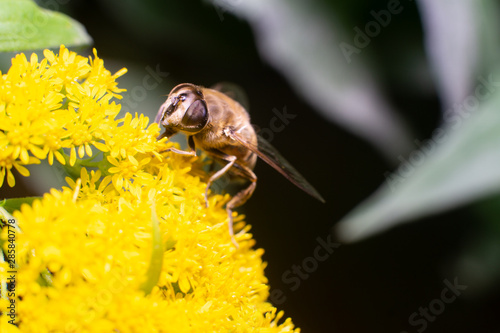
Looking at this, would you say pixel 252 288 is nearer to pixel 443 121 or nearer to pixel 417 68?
pixel 443 121

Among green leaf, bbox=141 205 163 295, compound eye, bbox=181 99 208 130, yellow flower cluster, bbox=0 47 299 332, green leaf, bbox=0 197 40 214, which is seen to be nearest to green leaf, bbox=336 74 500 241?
yellow flower cluster, bbox=0 47 299 332

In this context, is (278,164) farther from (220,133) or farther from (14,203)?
(14,203)

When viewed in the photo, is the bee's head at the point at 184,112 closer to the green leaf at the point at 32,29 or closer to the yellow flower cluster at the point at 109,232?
the yellow flower cluster at the point at 109,232

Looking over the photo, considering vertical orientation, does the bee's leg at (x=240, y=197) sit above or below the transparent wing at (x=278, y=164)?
below

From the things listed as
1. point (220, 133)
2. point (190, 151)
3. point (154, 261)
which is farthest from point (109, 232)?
point (220, 133)

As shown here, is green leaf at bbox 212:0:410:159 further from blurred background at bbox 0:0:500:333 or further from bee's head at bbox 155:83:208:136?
bee's head at bbox 155:83:208:136

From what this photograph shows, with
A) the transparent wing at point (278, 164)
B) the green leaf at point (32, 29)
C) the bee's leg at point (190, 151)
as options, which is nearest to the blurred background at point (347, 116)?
the transparent wing at point (278, 164)

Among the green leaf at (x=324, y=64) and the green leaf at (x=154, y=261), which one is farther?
the green leaf at (x=324, y=64)
